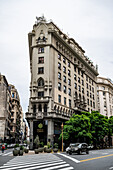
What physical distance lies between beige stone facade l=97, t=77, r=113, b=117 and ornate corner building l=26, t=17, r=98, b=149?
30.7m

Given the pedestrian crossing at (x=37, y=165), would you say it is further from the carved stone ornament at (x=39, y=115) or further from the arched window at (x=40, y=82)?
the arched window at (x=40, y=82)

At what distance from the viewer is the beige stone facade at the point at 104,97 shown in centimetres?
9131

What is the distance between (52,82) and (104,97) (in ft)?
173

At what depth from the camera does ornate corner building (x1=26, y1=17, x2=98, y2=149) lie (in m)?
44.2

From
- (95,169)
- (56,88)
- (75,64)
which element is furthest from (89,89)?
(95,169)

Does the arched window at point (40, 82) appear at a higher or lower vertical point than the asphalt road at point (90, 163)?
higher

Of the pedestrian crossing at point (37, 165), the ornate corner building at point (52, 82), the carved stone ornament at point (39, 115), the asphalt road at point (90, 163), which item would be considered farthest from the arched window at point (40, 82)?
the pedestrian crossing at point (37, 165)

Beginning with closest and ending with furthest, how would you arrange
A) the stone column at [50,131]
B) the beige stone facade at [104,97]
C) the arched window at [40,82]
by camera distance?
the stone column at [50,131] → the arched window at [40,82] → the beige stone facade at [104,97]

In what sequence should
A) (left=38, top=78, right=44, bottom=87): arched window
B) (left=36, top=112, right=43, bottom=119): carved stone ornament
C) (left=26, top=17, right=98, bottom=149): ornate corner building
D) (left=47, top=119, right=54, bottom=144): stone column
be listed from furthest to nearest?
1. (left=38, top=78, right=44, bottom=87): arched window
2. (left=26, top=17, right=98, bottom=149): ornate corner building
3. (left=36, top=112, right=43, bottom=119): carved stone ornament
4. (left=47, top=119, right=54, bottom=144): stone column

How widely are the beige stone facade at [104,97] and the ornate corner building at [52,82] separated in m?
30.7

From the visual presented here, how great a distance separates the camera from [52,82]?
47312mm

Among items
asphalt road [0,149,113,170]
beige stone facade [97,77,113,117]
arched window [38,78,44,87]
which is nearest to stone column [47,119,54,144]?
arched window [38,78,44,87]

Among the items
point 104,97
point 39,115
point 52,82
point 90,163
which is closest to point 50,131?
point 39,115

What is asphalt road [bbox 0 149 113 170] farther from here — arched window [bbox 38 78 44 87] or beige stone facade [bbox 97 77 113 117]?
beige stone facade [bbox 97 77 113 117]
